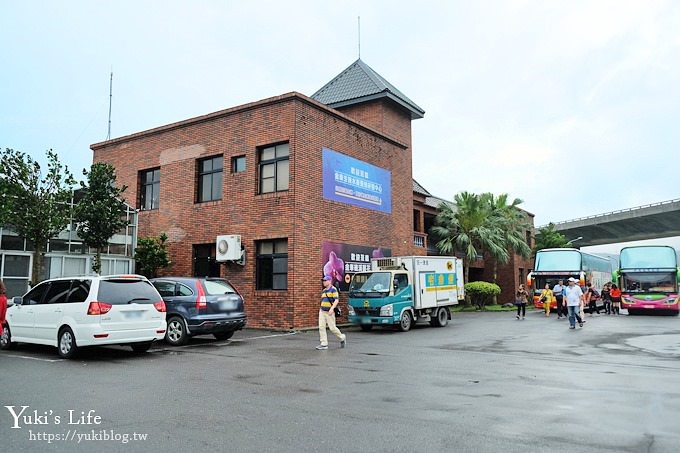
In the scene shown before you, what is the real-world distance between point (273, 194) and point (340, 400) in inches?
502

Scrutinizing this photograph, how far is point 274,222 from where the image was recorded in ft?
61.4

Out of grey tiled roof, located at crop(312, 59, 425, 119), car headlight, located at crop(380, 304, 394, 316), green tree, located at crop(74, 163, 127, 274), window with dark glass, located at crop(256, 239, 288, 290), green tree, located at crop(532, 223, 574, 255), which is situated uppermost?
grey tiled roof, located at crop(312, 59, 425, 119)

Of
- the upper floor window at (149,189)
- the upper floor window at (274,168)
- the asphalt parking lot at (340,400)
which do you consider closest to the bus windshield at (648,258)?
the asphalt parking lot at (340,400)

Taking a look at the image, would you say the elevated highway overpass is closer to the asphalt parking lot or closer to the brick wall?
the brick wall

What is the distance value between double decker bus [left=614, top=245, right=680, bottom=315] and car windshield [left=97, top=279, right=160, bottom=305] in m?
25.2

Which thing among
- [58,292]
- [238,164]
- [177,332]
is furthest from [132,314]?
[238,164]

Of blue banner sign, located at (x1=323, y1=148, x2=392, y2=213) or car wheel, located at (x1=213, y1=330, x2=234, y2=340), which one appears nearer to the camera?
car wheel, located at (x1=213, y1=330, x2=234, y2=340)

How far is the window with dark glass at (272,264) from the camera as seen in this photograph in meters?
18.5

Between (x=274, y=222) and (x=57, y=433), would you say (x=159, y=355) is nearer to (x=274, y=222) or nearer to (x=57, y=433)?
(x=57, y=433)

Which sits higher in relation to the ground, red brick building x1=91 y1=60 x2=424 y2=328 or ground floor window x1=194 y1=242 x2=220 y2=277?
red brick building x1=91 y1=60 x2=424 y2=328

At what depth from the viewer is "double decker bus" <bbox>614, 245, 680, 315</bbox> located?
89.2 feet

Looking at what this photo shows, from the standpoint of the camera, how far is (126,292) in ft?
35.4

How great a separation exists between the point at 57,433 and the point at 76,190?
44.9 feet

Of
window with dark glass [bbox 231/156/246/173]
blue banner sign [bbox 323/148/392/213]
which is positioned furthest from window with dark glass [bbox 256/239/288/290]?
window with dark glass [bbox 231/156/246/173]
